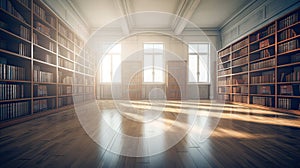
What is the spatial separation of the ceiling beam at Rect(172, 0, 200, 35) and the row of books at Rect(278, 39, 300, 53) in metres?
2.88

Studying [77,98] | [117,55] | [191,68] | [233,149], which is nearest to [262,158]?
[233,149]

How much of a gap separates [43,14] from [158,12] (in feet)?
15.0

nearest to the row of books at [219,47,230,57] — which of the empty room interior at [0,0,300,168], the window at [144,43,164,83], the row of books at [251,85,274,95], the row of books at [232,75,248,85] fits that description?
the empty room interior at [0,0,300,168]

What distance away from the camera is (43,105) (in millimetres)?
3625

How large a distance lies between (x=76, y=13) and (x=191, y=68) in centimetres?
610

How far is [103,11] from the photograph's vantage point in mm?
6852

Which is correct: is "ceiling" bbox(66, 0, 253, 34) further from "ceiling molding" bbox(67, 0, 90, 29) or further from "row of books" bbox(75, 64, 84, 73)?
"row of books" bbox(75, 64, 84, 73)

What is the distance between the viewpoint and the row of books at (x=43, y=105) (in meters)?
3.32

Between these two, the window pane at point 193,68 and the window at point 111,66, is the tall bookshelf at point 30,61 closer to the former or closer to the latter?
the window at point 111,66

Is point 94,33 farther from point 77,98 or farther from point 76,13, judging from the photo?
point 77,98

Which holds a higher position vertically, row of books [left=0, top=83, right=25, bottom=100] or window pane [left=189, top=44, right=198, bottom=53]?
window pane [left=189, top=44, right=198, bottom=53]

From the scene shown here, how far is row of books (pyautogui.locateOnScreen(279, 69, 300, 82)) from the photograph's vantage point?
357 centimetres

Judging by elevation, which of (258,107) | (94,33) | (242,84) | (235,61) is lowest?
(258,107)

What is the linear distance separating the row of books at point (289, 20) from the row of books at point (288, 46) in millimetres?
438
